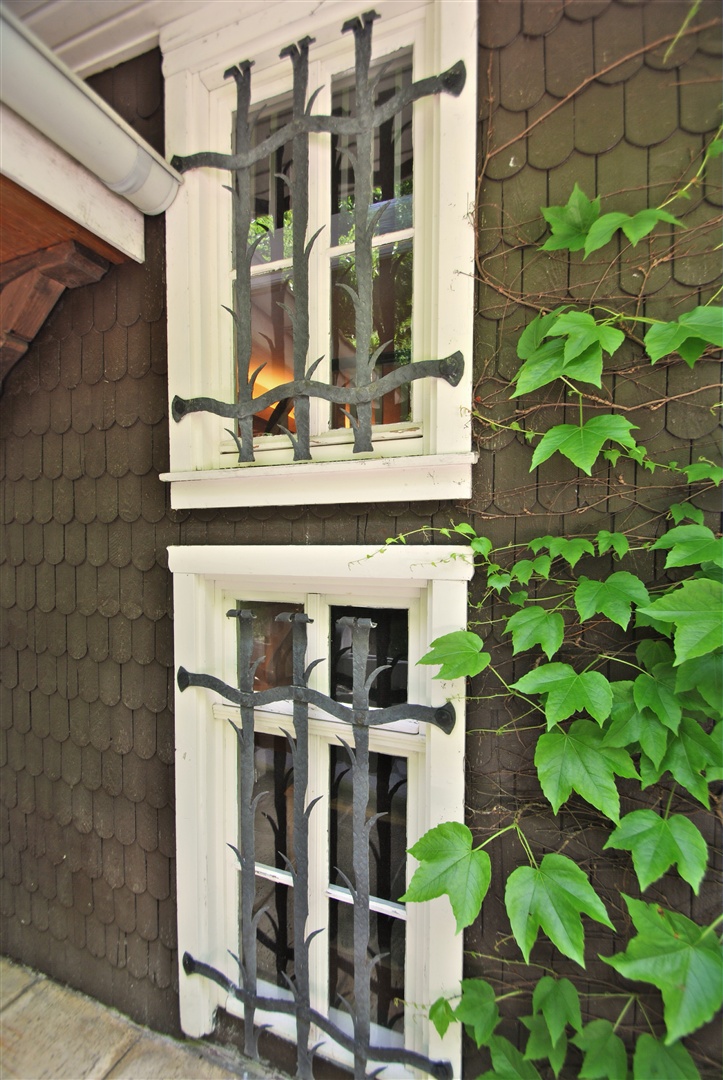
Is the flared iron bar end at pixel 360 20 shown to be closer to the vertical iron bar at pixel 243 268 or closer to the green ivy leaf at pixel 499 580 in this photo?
the vertical iron bar at pixel 243 268

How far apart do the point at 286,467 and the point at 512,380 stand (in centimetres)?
63

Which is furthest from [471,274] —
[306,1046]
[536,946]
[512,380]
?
[306,1046]

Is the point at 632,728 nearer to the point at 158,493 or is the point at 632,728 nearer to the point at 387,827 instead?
the point at 387,827

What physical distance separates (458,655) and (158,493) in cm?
109

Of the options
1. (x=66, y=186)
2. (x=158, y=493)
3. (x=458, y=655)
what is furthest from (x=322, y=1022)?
(x=66, y=186)

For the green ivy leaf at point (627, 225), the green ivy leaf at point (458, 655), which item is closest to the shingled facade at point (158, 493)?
the green ivy leaf at point (627, 225)

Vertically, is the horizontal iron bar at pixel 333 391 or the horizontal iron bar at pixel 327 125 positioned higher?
the horizontal iron bar at pixel 327 125

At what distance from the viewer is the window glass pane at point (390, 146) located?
118cm

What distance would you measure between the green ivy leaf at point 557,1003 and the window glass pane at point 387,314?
1421 millimetres

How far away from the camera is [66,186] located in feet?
3.88

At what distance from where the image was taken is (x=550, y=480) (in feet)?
3.40

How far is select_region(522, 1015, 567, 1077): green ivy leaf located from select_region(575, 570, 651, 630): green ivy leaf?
969 mm

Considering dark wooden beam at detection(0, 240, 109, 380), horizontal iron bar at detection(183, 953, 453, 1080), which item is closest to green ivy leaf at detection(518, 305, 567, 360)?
dark wooden beam at detection(0, 240, 109, 380)

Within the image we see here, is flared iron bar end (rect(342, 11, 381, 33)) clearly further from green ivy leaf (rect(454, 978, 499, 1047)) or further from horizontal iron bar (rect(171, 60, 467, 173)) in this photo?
green ivy leaf (rect(454, 978, 499, 1047))
